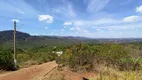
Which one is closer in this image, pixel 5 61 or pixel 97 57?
pixel 97 57

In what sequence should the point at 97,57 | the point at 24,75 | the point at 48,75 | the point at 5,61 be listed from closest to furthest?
1. the point at 48,75
2. the point at 24,75
3. the point at 97,57
4. the point at 5,61

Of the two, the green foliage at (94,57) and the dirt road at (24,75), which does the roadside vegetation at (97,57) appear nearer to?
the green foliage at (94,57)

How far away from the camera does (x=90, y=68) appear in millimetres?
16375

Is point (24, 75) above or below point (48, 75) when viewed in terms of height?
below

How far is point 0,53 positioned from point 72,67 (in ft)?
25.0

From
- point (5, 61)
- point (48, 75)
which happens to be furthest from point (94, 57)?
point (5, 61)

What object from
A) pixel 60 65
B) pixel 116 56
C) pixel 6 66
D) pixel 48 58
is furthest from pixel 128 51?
pixel 48 58

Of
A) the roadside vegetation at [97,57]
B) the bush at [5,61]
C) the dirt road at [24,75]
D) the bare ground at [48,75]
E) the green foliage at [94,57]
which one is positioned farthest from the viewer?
the bush at [5,61]

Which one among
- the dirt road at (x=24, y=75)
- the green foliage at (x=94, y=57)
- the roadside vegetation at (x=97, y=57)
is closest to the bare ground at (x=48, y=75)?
the dirt road at (x=24, y=75)

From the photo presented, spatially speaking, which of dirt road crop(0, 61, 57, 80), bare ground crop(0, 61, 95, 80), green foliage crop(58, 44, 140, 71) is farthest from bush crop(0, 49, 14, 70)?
green foliage crop(58, 44, 140, 71)

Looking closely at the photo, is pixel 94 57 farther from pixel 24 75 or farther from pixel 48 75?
pixel 24 75

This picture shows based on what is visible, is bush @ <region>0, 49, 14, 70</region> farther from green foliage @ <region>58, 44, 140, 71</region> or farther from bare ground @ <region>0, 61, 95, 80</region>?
green foliage @ <region>58, 44, 140, 71</region>

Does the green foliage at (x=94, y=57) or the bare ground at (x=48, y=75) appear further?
the green foliage at (x=94, y=57)

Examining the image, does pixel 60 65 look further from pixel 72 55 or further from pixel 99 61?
pixel 99 61
